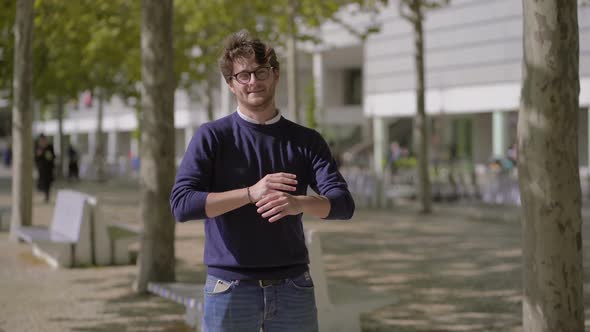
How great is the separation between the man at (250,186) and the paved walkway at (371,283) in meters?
3.28

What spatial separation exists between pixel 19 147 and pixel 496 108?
29.0 metres

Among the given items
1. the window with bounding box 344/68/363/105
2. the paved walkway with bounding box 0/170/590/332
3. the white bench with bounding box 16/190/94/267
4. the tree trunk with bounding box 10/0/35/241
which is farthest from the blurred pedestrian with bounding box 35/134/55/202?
the window with bounding box 344/68/363/105

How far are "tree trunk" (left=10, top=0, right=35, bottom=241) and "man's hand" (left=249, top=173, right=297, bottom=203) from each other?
32.4ft

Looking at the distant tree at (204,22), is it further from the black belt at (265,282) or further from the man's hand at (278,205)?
the man's hand at (278,205)

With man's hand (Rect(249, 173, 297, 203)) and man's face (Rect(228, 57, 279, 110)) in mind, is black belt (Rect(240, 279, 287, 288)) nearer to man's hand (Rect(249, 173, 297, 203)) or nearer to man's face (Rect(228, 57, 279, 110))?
man's hand (Rect(249, 173, 297, 203))

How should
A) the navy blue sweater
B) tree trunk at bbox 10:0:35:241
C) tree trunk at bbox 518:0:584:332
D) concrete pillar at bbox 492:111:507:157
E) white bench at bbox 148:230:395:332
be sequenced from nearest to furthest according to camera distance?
the navy blue sweater → tree trunk at bbox 518:0:584:332 → white bench at bbox 148:230:395:332 → tree trunk at bbox 10:0:35:241 → concrete pillar at bbox 492:111:507:157

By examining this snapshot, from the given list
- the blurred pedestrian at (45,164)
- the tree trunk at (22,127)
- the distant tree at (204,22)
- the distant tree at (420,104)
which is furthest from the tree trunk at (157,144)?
the blurred pedestrian at (45,164)

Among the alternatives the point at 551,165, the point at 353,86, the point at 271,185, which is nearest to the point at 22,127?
the point at 551,165

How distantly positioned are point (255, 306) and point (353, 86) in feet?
169

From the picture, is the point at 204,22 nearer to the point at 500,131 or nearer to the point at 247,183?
the point at 247,183

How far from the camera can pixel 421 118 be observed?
58.6ft

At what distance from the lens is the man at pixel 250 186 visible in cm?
294

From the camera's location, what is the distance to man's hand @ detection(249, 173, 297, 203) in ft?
8.87

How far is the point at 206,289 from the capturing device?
3039 millimetres
